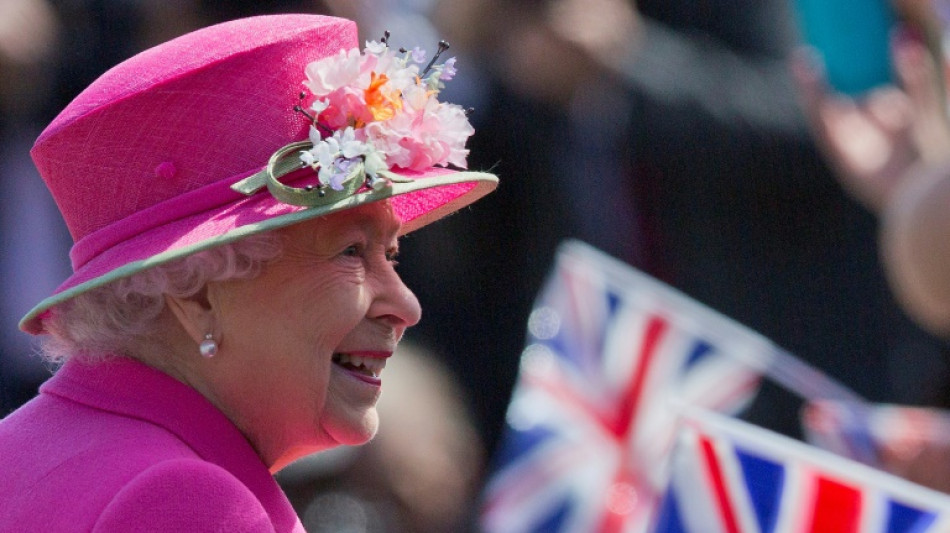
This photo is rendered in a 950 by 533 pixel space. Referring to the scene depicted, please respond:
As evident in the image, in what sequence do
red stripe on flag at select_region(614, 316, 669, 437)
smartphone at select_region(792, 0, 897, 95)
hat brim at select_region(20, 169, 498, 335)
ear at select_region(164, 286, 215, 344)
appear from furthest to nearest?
red stripe on flag at select_region(614, 316, 669, 437) → smartphone at select_region(792, 0, 897, 95) → ear at select_region(164, 286, 215, 344) → hat brim at select_region(20, 169, 498, 335)

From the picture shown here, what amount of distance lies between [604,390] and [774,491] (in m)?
1.72

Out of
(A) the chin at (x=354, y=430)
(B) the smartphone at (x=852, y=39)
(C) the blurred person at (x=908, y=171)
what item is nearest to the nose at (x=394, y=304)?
(A) the chin at (x=354, y=430)

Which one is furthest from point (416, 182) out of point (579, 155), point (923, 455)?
point (579, 155)

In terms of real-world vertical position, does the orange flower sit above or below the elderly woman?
above

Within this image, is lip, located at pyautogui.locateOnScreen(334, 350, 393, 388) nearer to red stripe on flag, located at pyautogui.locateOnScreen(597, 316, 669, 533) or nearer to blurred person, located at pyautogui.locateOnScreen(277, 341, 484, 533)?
red stripe on flag, located at pyautogui.locateOnScreen(597, 316, 669, 533)

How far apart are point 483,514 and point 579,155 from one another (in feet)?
3.88

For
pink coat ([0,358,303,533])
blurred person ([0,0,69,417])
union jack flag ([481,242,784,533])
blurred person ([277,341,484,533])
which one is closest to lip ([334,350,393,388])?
pink coat ([0,358,303,533])

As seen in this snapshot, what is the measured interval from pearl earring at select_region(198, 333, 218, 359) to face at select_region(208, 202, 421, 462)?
26mm

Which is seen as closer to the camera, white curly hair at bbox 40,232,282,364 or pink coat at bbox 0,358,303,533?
pink coat at bbox 0,358,303,533

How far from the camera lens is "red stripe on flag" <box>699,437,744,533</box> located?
2518mm

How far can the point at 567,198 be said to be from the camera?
14.7 ft

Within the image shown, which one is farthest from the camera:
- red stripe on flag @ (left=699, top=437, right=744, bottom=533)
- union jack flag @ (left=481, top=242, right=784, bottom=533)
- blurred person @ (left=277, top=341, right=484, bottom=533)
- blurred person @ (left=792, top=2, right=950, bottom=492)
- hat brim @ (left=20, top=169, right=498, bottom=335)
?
blurred person @ (left=277, top=341, right=484, bottom=533)

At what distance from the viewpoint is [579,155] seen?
4.42 metres

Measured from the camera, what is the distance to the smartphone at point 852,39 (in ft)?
11.9
